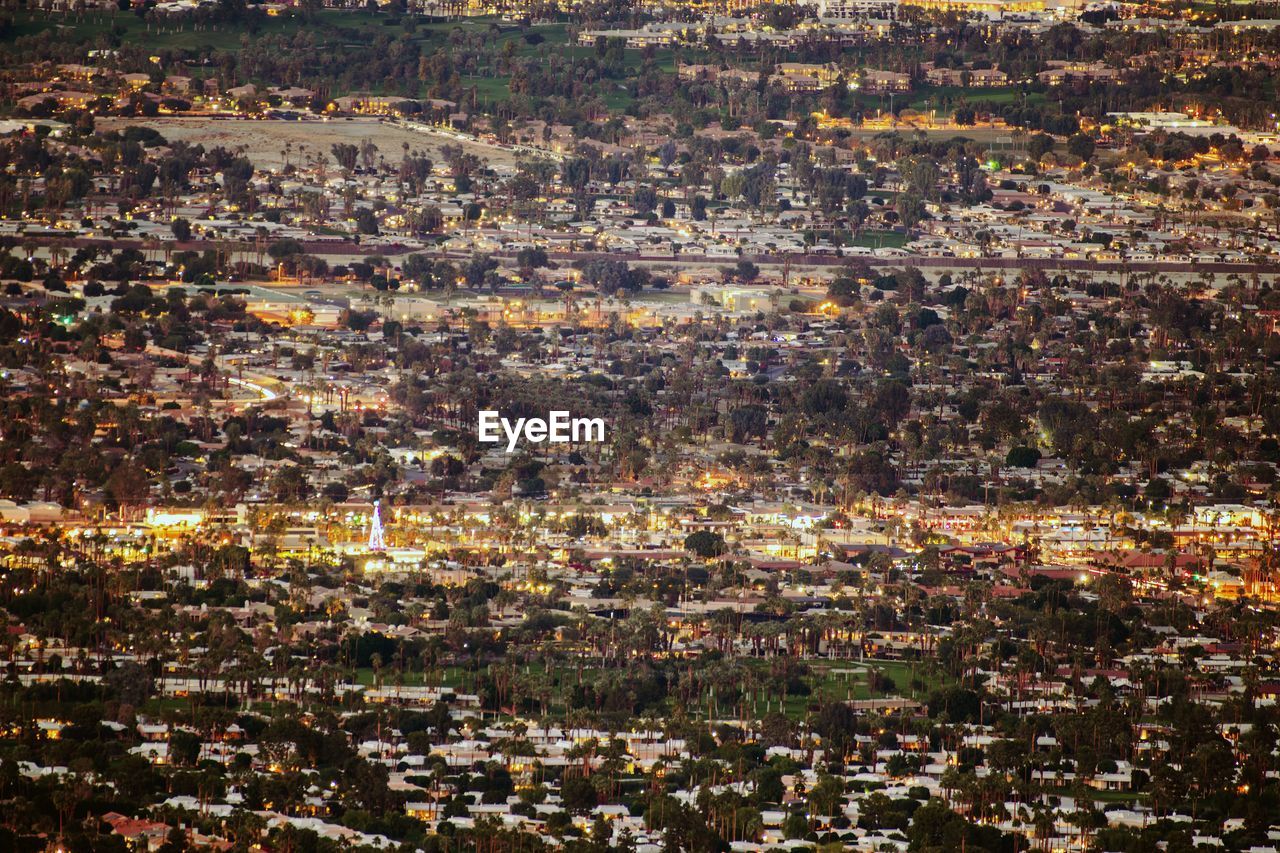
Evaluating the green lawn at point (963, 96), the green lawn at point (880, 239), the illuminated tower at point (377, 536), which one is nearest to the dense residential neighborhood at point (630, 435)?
the illuminated tower at point (377, 536)

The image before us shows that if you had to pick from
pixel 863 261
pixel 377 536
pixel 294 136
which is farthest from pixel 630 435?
pixel 294 136

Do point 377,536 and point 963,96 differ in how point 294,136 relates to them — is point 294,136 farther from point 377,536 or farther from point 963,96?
point 377,536

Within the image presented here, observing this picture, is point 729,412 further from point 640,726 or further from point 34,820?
point 34,820

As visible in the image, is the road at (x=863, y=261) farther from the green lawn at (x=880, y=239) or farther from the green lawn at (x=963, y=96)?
the green lawn at (x=963, y=96)

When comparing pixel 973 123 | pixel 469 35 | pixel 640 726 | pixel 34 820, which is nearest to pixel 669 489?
pixel 640 726

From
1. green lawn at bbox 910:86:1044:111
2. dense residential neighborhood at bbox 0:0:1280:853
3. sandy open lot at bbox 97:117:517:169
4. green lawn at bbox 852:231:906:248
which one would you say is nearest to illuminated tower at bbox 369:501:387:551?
dense residential neighborhood at bbox 0:0:1280:853

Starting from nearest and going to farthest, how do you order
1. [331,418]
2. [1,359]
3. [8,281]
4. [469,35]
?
[331,418] → [1,359] → [8,281] → [469,35]

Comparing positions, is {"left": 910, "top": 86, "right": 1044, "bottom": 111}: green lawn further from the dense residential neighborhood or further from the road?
the road
